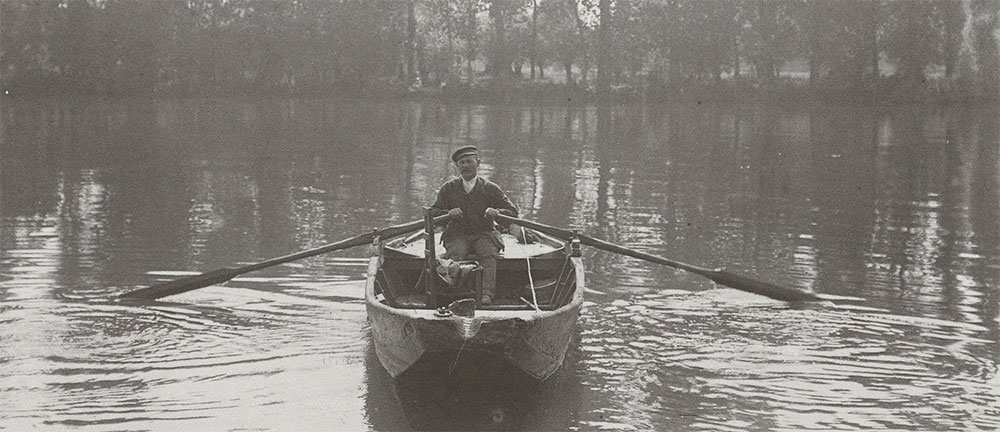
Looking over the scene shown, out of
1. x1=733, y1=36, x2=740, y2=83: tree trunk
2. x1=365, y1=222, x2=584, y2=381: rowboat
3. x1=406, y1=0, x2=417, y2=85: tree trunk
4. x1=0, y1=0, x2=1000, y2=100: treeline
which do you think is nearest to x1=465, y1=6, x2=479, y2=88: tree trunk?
x1=0, y1=0, x2=1000, y2=100: treeline

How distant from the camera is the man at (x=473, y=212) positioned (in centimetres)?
1109

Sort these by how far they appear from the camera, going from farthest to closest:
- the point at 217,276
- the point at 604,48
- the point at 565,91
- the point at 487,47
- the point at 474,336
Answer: the point at 487,47 < the point at 604,48 < the point at 565,91 < the point at 217,276 < the point at 474,336

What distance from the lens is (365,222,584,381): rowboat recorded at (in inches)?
337

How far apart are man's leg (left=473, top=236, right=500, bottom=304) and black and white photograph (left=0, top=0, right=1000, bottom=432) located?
0.05m

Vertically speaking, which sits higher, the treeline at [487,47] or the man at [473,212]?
the treeline at [487,47]

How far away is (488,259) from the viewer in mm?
11094

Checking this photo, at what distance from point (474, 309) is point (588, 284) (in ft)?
15.5

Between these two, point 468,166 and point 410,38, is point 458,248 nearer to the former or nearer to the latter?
point 468,166

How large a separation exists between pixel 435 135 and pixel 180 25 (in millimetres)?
29989

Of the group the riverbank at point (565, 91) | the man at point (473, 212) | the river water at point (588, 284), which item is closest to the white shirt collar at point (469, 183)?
the man at point (473, 212)

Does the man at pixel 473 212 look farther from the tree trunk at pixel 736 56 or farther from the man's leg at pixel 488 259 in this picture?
the tree trunk at pixel 736 56

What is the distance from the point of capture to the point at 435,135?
120 feet

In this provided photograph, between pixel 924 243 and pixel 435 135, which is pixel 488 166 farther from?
pixel 924 243

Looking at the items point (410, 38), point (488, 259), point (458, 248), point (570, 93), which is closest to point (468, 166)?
point (458, 248)
